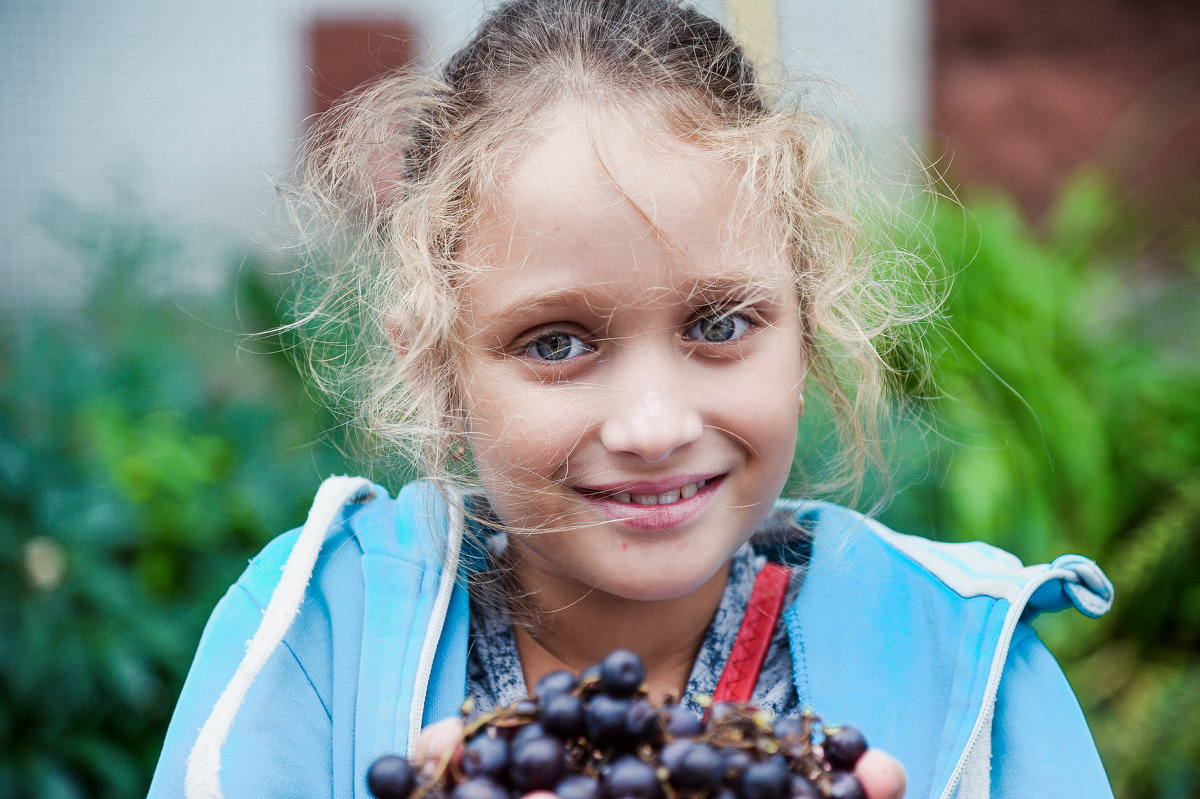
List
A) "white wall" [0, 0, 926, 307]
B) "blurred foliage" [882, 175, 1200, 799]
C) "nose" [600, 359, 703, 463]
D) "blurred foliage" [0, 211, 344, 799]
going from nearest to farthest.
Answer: "nose" [600, 359, 703, 463]
"blurred foliage" [0, 211, 344, 799]
"blurred foliage" [882, 175, 1200, 799]
"white wall" [0, 0, 926, 307]

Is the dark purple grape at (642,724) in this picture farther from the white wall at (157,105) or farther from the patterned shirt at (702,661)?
the white wall at (157,105)

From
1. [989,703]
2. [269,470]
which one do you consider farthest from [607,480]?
[269,470]

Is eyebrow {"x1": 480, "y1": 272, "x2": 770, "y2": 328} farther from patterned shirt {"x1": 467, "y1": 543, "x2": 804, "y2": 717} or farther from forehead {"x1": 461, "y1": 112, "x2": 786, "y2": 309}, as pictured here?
patterned shirt {"x1": 467, "y1": 543, "x2": 804, "y2": 717}

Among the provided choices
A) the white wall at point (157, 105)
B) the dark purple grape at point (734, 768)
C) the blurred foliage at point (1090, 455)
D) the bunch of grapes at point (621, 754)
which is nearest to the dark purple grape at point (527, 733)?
the bunch of grapes at point (621, 754)

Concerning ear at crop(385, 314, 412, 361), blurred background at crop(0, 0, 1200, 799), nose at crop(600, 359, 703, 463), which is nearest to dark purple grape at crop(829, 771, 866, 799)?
nose at crop(600, 359, 703, 463)

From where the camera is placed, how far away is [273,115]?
10.2ft

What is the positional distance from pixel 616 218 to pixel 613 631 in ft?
1.79

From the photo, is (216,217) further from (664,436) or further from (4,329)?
(664,436)

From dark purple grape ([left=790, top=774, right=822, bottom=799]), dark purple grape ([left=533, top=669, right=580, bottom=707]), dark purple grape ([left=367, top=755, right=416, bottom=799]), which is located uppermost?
dark purple grape ([left=533, top=669, right=580, bottom=707])

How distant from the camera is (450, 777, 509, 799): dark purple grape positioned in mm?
674

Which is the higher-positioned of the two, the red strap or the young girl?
the young girl

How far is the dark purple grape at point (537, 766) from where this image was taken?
696mm

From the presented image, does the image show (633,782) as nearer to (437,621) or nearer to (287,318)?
(437,621)

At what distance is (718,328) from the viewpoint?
1.15 meters
